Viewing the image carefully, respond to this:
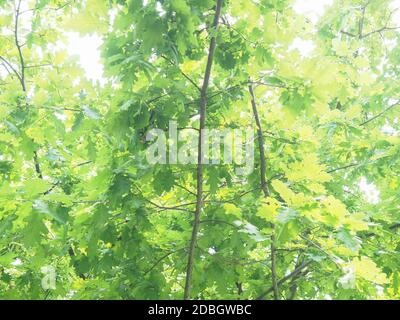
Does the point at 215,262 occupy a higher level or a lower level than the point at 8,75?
lower

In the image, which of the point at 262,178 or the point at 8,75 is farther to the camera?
the point at 8,75

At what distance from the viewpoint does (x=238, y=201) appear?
3.04 metres

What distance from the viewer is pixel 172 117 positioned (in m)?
2.49

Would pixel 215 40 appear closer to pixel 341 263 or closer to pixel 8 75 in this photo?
pixel 341 263

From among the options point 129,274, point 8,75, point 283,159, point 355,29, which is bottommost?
point 129,274

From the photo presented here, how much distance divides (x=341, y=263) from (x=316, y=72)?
3.47 feet

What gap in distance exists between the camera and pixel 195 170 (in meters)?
2.78

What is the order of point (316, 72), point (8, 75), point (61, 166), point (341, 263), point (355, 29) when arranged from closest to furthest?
1. point (341, 263)
2. point (316, 72)
3. point (61, 166)
4. point (8, 75)
5. point (355, 29)

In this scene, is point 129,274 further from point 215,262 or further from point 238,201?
point 238,201

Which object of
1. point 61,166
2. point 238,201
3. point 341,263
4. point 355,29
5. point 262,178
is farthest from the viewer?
point 355,29

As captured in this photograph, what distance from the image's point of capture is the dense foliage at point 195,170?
2121 mm

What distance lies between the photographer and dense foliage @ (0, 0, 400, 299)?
6.96ft

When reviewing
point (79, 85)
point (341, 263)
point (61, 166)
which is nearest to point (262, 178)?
point (341, 263)
